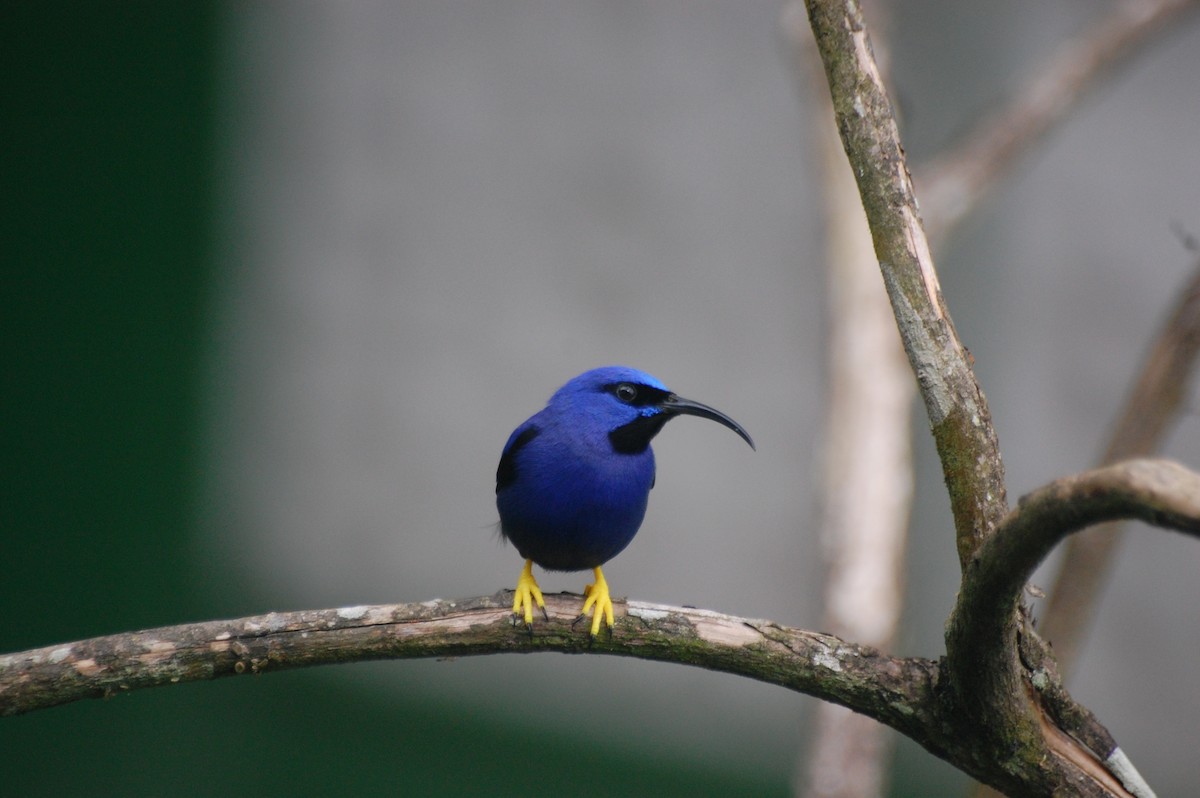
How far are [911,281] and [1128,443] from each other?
212cm

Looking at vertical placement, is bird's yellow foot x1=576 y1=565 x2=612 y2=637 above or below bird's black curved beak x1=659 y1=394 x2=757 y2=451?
below

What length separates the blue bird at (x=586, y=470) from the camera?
417 cm

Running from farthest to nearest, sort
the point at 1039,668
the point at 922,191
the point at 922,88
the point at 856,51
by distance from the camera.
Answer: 1. the point at 922,88
2. the point at 922,191
3. the point at 856,51
4. the point at 1039,668

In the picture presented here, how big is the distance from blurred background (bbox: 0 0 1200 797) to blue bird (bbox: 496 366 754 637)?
84.4 inches

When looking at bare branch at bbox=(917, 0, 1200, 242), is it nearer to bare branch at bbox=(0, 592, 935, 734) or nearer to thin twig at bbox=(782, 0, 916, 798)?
thin twig at bbox=(782, 0, 916, 798)

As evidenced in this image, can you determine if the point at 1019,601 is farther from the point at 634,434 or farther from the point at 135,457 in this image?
the point at 135,457

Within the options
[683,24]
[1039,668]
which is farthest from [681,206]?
[1039,668]

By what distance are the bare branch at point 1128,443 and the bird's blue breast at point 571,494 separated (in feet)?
6.07

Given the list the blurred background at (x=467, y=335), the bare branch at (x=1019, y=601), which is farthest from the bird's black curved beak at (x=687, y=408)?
the blurred background at (x=467, y=335)

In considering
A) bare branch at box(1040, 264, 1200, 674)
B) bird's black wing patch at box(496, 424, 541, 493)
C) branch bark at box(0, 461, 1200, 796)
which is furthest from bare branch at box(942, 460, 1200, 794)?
bird's black wing patch at box(496, 424, 541, 493)

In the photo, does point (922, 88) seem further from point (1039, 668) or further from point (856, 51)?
point (1039, 668)

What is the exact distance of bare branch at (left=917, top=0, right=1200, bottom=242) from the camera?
6453mm

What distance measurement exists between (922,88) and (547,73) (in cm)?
268

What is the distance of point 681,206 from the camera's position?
798 cm
